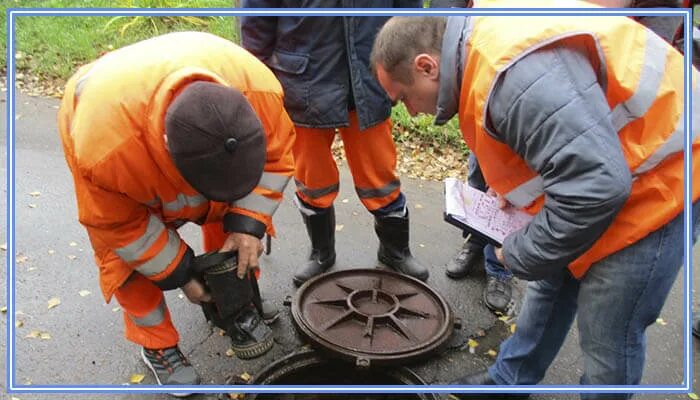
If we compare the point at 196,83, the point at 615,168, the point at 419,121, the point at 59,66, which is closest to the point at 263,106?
the point at 196,83

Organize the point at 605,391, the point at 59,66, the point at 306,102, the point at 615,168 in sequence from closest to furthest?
the point at 615,168
the point at 605,391
the point at 306,102
the point at 59,66

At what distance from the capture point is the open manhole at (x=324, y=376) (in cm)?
274

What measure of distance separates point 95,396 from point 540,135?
2243mm

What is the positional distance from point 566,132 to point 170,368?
2.05 meters

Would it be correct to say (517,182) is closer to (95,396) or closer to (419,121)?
(95,396)

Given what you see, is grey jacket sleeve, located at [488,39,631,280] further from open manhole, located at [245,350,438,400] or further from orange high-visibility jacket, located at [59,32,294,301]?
open manhole, located at [245,350,438,400]

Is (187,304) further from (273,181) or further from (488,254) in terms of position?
(488,254)

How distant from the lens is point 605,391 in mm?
2139

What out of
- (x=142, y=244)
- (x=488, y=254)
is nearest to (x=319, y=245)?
(x=488, y=254)

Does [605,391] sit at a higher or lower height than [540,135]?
lower

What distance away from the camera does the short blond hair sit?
73.8 inches

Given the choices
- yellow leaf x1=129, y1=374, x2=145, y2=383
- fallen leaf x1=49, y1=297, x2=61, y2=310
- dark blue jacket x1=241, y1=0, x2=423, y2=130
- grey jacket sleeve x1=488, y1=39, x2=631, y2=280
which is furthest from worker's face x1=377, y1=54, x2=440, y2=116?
fallen leaf x1=49, y1=297, x2=61, y2=310

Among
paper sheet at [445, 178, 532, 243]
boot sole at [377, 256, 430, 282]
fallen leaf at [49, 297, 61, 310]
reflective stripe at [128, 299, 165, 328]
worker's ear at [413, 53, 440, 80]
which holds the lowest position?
fallen leaf at [49, 297, 61, 310]

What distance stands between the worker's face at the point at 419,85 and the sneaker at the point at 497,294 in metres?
1.53
